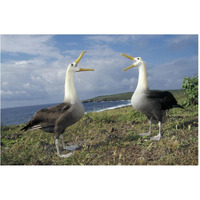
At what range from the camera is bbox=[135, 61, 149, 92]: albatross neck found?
3.50m

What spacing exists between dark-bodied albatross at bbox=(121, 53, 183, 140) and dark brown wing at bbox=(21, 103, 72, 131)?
106cm

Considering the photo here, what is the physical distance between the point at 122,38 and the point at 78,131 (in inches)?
67.5

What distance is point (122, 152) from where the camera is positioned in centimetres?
331

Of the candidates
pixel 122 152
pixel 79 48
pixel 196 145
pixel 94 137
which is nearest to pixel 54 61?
pixel 79 48

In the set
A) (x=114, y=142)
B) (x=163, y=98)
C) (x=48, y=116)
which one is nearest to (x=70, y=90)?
(x=48, y=116)

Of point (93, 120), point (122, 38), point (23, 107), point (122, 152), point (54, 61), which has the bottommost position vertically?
point (122, 152)

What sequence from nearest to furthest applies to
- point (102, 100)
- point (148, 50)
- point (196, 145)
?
point (196, 145)
point (148, 50)
point (102, 100)

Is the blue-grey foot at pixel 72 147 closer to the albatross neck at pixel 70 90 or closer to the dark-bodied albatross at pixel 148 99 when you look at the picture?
the albatross neck at pixel 70 90

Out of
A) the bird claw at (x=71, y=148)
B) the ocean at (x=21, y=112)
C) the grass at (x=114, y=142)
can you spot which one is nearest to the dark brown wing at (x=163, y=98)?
the grass at (x=114, y=142)

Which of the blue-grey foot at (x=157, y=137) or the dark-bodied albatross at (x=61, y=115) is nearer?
the dark-bodied albatross at (x=61, y=115)

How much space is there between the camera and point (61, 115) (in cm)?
325

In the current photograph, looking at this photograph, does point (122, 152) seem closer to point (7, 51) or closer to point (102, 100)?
point (102, 100)

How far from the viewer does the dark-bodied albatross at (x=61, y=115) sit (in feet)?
10.7

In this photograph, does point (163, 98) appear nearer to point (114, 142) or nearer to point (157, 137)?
point (157, 137)
